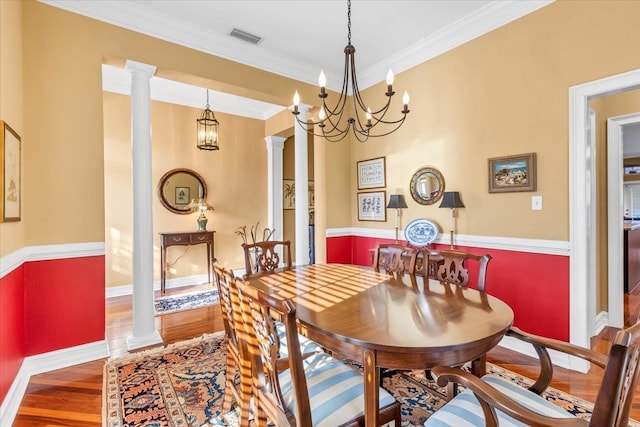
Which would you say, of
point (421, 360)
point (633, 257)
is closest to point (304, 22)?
point (421, 360)

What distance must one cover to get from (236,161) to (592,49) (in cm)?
461

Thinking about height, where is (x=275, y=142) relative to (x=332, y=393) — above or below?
above

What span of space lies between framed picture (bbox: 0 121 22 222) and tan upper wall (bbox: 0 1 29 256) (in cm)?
7

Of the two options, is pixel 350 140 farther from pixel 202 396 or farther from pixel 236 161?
pixel 202 396

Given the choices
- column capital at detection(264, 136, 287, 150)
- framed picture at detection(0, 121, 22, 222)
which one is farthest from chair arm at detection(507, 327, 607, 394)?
column capital at detection(264, 136, 287, 150)

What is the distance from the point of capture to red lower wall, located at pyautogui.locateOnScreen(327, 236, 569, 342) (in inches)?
95.9

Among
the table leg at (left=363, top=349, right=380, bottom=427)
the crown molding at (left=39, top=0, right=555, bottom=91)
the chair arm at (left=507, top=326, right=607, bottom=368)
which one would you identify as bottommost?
the table leg at (left=363, top=349, right=380, bottom=427)

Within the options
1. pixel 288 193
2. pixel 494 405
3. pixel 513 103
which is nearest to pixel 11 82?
pixel 494 405

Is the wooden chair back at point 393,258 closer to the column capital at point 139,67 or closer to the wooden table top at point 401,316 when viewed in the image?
the wooden table top at point 401,316

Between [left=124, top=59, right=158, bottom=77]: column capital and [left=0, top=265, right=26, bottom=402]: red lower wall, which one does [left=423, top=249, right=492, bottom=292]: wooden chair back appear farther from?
[left=124, top=59, right=158, bottom=77]: column capital

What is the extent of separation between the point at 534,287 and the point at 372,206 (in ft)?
6.40

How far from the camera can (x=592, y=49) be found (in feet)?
7.41

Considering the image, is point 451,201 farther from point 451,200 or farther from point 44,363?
point 44,363

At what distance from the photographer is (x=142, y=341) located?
274 centimetres
